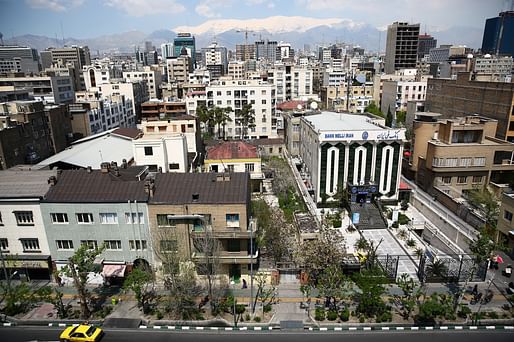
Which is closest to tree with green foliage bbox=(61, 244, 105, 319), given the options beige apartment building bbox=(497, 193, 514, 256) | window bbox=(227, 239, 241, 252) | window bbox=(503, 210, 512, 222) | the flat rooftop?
window bbox=(227, 239, 241, 252)

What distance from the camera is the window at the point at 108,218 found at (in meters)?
35.2

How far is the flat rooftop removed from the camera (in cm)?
5672

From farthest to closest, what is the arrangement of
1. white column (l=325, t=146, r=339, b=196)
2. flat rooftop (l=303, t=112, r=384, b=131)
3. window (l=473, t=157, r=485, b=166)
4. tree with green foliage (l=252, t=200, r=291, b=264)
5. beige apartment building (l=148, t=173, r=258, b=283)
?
flat rooftop (l=303, t=112, r=384, b=131) → window (l=473, t=157, r=485, b=166) → white column (l=325, t=146, r=339, b=196) → tree with green foliage (l=252, t=200, r=291, b=264) → beige apartment building (l=148, t=173, r=258, b=283)

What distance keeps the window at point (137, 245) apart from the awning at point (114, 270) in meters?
2.11

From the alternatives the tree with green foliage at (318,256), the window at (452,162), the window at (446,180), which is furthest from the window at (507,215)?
the tree with green foliage at (318,256)

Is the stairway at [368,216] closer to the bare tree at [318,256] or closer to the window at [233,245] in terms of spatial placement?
the bare tree at [318,256]

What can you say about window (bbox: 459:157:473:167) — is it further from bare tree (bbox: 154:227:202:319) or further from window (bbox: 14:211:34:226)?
window (bbox: 14:211:34:226)

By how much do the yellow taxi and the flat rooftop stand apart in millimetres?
39313

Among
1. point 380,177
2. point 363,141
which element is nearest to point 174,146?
point 363,141

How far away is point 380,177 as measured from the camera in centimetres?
5331

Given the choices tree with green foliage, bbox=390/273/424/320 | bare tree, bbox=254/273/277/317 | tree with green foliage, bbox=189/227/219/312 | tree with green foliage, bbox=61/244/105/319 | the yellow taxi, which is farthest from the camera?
bare tree, bbox=254/273/277/317

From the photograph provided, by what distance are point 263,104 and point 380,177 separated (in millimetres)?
52719

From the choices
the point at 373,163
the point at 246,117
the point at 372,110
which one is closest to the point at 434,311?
the point at 373,163

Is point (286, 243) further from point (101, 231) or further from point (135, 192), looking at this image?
point (101, 231)
